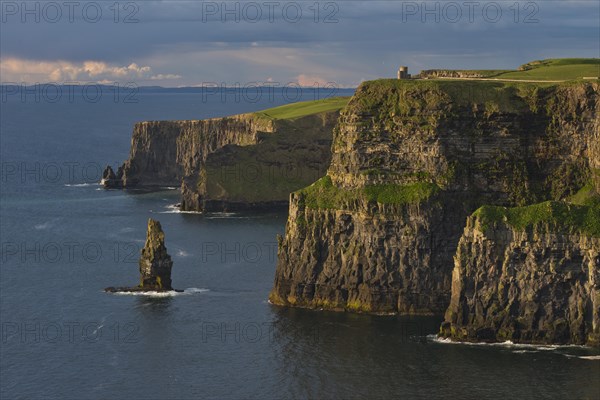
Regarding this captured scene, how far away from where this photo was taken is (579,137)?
155 meters

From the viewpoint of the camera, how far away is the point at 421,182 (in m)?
154

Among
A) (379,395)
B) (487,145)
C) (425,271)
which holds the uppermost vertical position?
(487,145)

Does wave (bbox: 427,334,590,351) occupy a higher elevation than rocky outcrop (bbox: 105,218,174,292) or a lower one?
lower

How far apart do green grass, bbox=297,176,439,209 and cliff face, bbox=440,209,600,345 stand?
48.9 feet

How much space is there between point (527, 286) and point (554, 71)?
186 feet

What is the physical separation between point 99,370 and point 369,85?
56.0 m

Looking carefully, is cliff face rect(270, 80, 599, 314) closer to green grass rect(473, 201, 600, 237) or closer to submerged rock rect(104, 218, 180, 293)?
green grass rect(473, 201, 600, 237)

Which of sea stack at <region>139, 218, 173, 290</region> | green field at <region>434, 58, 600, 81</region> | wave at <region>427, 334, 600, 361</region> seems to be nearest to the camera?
wave at <region>427, 334, 600, 361</region>

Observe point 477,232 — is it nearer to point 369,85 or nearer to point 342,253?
point 342,253

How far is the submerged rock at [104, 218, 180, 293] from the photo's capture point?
164250 millimetres

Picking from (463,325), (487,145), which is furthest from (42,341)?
(487,145)

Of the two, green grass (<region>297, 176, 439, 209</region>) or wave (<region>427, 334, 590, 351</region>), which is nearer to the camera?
wave (<region>427, 334, 590, 351</region>)

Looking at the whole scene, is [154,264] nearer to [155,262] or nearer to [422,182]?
[155,262]

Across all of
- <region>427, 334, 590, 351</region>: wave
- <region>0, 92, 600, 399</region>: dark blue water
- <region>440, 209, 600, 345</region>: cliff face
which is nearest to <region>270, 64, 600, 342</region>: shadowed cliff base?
<region>0, 92, 600, 399</region>: dark blue water
